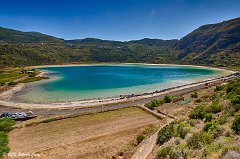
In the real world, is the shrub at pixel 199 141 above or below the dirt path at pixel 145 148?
above

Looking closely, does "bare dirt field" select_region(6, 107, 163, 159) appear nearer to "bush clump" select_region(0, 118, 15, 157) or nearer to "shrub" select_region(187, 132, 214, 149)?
"bush clump" select_region(0, 118, 15, 157)

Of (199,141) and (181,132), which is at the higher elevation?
(199,141)

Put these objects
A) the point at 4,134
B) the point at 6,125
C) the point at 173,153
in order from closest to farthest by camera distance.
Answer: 1. the point at 173,153
2. the point at 4,134
3. the point at 6,125

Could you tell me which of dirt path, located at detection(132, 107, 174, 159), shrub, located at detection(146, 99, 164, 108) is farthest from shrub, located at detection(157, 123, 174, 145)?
shrub, located at detection(146, 99, 164, 108)

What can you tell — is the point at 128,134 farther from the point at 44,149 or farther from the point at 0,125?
the point at 0,125

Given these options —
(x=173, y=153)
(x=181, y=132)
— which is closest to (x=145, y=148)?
(x=181, y=132)

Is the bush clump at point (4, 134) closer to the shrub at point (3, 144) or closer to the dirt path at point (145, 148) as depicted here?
the shrub at point (3, 144)

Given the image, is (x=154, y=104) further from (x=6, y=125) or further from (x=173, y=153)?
(x=173, y=153)

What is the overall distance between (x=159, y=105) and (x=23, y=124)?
31.8 metres

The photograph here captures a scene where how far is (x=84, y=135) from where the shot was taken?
135 feet

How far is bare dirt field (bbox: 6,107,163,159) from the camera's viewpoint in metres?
33.7

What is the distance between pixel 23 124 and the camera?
49.1 meters

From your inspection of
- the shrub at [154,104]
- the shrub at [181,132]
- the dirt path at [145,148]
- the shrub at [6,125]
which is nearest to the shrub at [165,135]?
the shrub at [181,132]

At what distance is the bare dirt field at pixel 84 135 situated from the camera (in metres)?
33.7
